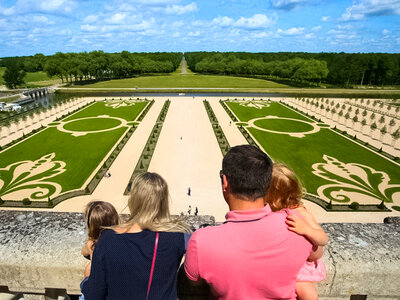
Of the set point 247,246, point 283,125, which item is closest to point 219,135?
point 283,125

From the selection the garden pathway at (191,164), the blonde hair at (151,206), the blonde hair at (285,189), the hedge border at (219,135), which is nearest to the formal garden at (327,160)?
the hedge border at (219,135)

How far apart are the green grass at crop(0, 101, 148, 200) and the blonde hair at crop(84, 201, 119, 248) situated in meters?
29.1

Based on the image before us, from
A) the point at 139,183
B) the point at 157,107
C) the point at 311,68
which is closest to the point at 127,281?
the point at 139,183

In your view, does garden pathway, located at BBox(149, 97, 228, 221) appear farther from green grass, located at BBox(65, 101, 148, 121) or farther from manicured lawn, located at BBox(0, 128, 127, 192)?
green grass, located at BBox(65, 101, 148, 121)

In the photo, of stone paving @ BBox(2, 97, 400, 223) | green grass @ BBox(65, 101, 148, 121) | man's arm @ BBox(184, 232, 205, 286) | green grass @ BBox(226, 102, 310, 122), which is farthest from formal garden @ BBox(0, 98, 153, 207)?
man's arm @ BBox(184, 232, 205, 286)

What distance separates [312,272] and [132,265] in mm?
2495

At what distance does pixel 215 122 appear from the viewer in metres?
57.1

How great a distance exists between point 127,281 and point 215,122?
54440 mm

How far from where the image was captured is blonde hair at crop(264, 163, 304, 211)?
4465 mm

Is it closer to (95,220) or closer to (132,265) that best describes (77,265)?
(95,220)

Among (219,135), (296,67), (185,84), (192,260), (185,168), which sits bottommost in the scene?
(185,168)

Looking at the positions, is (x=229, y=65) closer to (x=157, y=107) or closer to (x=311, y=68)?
(x=311, y=68)

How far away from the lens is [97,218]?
4348mm

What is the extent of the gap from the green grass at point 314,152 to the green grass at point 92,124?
29.3 meters
